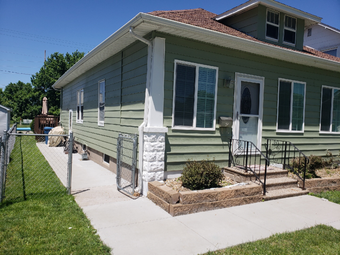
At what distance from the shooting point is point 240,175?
18.9 ft

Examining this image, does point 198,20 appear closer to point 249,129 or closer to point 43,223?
point 249,129

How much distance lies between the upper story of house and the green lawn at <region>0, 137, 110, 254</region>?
21.2 feet

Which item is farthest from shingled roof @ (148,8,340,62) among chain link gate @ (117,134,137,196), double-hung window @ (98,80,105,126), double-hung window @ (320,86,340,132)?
double-hung window @ (98,80,105,126)

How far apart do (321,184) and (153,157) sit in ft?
13.4

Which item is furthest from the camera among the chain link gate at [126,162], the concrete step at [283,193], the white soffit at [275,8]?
the white soffit at [275,8]

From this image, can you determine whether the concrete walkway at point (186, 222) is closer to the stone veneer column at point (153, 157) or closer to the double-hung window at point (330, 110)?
the stone veneer column at point (153, 157)

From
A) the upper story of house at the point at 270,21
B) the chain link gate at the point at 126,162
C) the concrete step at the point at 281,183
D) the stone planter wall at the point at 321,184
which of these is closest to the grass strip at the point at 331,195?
the stone planter wall at the point at 321,184

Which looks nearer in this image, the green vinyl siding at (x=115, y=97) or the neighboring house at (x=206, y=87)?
the neighboring house at (x=206, y=87)

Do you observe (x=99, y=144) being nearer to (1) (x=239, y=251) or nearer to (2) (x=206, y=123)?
(2) (x=206, y=123)

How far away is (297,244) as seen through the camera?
3451 millimetres

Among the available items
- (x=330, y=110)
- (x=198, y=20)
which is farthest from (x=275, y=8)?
(x=330, y=110)

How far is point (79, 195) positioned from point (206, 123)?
314 cm

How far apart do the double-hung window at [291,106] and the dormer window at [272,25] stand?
1.44m

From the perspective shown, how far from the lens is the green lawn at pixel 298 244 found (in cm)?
324
